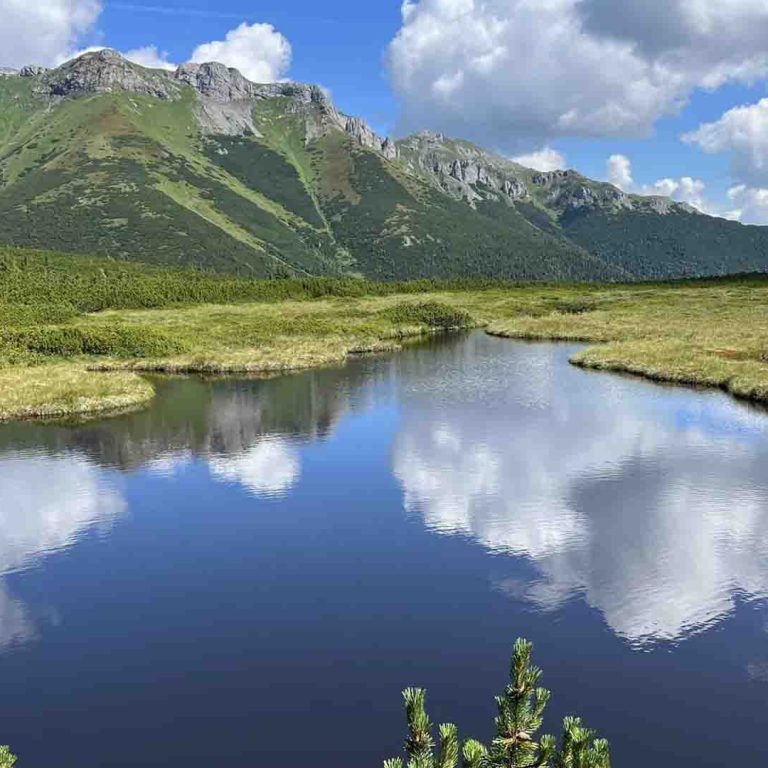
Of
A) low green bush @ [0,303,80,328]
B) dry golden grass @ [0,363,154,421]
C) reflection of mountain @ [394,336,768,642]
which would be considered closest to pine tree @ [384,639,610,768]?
reflection of mountain @ [394,336,768,642]

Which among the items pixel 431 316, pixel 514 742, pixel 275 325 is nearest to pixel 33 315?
pixel 275 325

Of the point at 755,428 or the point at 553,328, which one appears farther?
the point at 553,328

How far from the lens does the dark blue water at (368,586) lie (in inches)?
732

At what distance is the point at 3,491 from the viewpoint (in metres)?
39.5

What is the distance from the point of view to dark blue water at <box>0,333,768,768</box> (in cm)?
1859

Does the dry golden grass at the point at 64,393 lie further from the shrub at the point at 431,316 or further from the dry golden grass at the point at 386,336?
the shrub at the point at 431,316

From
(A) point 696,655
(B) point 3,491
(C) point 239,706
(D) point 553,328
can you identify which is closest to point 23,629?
(C) point 239,706

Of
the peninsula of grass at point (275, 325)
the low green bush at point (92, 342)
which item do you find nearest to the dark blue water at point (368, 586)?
the peninsula of grass at point (275, 325)

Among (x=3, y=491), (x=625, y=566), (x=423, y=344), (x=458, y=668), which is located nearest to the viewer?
(x=458, y=668)

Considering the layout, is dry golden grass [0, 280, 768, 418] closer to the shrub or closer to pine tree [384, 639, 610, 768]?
the shrub

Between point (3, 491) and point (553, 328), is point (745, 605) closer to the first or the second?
point (3, 491)

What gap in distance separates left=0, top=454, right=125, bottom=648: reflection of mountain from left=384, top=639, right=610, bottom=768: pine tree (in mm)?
19097

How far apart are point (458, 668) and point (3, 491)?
1196 inches

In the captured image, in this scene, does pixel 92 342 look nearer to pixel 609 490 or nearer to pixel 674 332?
pixel 609 490
